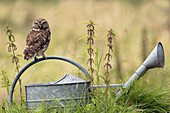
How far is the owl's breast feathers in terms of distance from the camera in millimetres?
2615

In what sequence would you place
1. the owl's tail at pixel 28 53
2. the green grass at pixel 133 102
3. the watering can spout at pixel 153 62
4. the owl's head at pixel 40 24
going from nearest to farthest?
1. the green grass at pixel 133 102
2. the watering can spout at pixel 153 62
3. the owl's tail at pixel 28 53
4. the owl's head at pixel 40 24

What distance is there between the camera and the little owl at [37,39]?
8.61 feet

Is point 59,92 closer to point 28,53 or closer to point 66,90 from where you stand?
point 66,90

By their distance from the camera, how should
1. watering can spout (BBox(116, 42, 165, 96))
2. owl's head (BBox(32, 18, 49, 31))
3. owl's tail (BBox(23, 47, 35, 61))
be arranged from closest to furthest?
watering can spout (BBox(116, 42, 165, 96)) < owl's tail (BBox(23, 47, 35, 61)) < owl's head (BBox(32, 18, 49, 31))

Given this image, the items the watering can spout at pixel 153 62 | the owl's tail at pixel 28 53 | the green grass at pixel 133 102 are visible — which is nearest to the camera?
the green grass at pixel 133 102

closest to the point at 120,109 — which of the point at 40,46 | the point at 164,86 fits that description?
the point at 164,86

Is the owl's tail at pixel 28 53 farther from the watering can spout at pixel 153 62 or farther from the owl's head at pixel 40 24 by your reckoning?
the watering can spout at pixel 153 62

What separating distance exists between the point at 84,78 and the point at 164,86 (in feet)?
2.59

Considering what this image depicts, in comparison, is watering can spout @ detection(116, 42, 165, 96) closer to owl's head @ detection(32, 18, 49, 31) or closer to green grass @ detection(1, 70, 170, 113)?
green grass @ detection(1, 70, 170, 113)

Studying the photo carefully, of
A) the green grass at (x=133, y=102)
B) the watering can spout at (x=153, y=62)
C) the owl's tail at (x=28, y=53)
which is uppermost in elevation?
the owl's tail at (x=28, y=53)

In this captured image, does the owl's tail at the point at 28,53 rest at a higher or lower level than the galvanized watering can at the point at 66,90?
higher

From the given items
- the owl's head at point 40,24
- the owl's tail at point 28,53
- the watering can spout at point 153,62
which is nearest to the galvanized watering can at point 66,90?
the watering can spout at point 153,62

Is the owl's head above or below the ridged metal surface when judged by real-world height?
above

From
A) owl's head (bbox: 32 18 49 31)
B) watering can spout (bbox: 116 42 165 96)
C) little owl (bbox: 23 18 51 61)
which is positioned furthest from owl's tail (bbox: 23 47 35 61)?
watering can spout (bbox: 116 42 165 96)
